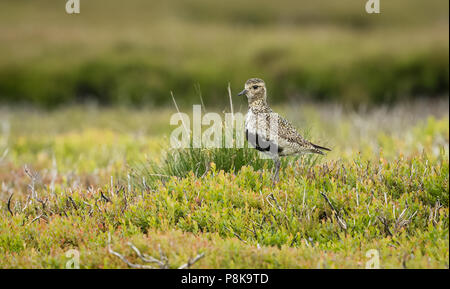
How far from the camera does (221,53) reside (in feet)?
109

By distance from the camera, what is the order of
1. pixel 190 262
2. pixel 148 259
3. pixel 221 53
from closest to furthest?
pixel 190 262 → pixel 148 259 → pixel 221 53

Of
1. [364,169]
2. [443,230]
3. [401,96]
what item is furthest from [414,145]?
[401,96]

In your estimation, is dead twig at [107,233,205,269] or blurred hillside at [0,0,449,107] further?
blurred hillside at [0,0,449,107]

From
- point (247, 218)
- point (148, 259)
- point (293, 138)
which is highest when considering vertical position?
point (293, 138)

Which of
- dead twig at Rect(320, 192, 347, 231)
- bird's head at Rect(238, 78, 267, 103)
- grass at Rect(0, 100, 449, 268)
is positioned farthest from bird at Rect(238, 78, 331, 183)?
dead twig at Rect(320, 192, 347, 231)

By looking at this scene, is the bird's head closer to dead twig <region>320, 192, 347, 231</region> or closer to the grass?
the grass

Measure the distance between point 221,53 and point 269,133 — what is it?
86.2ft

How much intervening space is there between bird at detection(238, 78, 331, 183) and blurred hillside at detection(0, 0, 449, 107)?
16278 mm

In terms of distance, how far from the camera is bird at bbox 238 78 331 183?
7.66 m

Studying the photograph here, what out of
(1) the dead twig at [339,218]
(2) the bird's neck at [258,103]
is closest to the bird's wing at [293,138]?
(2) the bird's neck at [258,103]

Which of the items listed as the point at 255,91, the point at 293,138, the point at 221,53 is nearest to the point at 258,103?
the point at 255,91

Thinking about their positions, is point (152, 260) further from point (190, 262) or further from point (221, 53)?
point (221, 53)

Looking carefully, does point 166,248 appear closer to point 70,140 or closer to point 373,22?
point 70,140

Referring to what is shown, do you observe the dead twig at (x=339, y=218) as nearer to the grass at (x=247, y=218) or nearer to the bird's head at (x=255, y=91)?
the grass at (x=247, y=218)
